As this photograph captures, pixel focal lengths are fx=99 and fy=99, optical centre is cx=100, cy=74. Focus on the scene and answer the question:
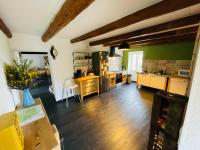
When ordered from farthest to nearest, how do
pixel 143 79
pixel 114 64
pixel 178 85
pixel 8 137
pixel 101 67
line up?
pixel 114 64, pixel 143 79, pixel 101 67, pixel 178 85, pixel 8 137

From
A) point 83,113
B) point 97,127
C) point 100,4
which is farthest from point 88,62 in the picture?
point 100,4

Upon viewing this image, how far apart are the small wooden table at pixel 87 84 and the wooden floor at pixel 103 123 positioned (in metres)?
0.37

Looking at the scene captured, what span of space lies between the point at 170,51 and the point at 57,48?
4.90m

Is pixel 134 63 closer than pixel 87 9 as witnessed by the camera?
No

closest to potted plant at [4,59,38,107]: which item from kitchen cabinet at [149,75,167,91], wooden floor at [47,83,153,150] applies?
wooden floor at [47,83,153,150]

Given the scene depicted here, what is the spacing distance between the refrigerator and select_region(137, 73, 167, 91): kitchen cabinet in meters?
1.83

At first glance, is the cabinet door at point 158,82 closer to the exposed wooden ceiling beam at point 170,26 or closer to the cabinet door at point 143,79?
the cabinet door at point 143,79

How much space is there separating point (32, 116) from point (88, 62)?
11.1ft

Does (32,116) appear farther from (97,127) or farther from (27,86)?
(97,127)

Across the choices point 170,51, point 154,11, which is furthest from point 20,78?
point 170,51

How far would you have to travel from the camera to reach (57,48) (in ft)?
11.2

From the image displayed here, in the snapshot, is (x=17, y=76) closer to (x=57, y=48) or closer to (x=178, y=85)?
(x=57, y=48)

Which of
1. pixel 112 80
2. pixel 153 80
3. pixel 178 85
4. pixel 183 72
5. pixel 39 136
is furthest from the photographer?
pixel 112 80

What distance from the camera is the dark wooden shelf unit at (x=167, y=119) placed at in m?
1.09
